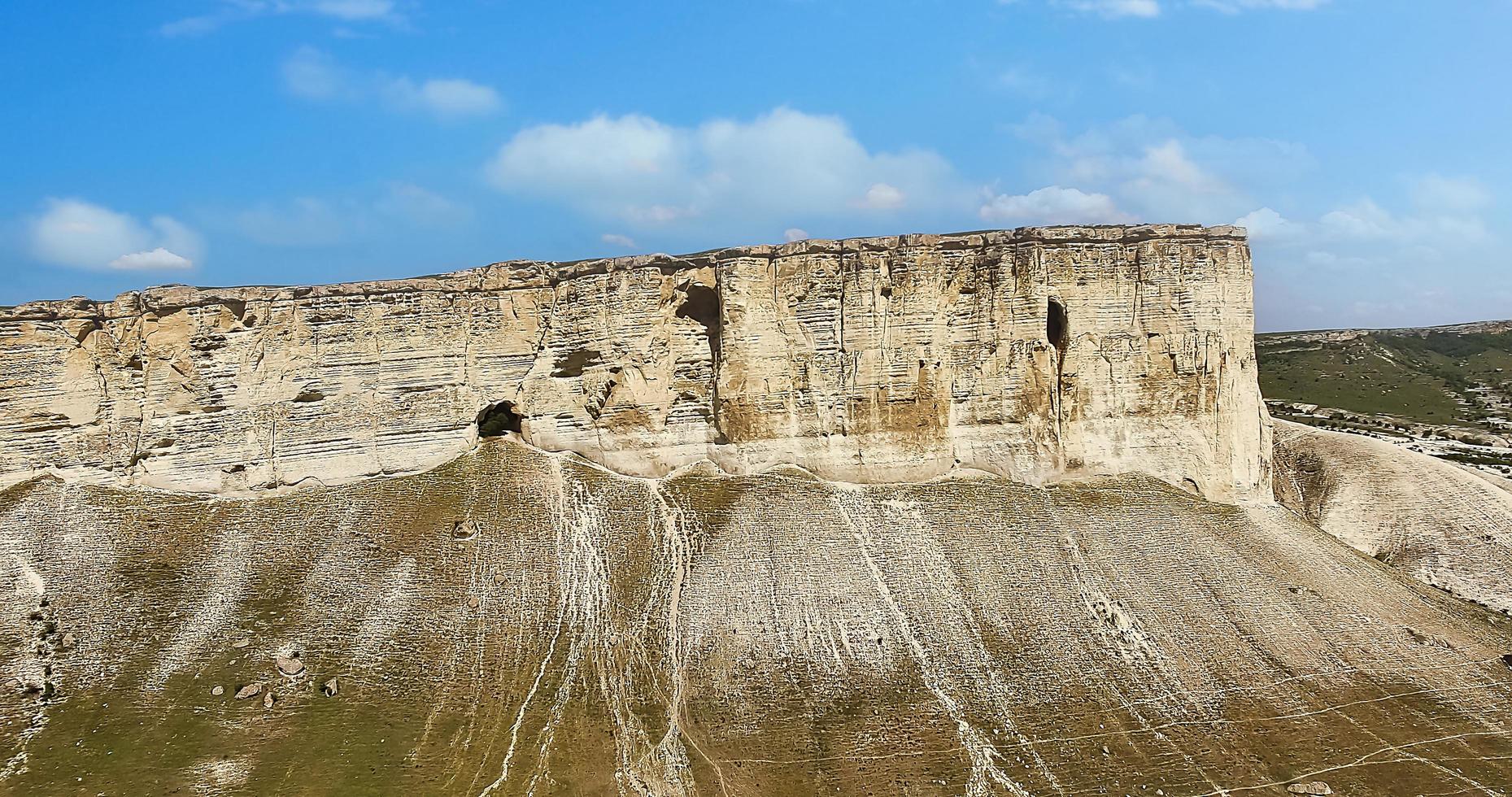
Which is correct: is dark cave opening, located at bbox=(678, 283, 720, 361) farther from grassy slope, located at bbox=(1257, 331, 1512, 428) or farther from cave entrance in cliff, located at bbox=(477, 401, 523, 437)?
grassy slope, located at bbox=(1257, 331, 1512, 428)

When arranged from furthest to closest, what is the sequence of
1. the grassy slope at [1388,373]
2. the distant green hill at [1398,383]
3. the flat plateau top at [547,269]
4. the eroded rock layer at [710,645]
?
the grassy slope at [1388,373] < the distant green hill at [1398,383] < the flat plateau top at [547,269] < the eroded rock layer at [710,645]

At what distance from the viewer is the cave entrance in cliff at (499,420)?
28984mm

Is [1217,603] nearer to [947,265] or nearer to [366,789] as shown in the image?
[947,265]

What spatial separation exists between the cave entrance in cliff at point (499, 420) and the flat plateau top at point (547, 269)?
414 cm

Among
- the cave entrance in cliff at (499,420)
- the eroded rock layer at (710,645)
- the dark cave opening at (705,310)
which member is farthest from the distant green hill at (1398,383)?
the cave entrance in cliff at (499,420)

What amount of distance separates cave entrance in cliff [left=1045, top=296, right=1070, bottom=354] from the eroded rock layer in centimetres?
557

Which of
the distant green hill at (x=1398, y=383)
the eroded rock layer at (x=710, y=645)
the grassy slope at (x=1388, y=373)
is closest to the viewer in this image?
the eroded rock layer at (x=710, y=645)

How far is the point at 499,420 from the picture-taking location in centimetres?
3231

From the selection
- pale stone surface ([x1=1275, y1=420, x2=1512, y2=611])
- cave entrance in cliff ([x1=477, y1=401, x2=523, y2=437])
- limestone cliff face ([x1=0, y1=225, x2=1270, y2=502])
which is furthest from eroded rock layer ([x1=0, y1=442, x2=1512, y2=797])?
pale stone surface ([x1=1275, y1=420, x2=1512, y2=611])

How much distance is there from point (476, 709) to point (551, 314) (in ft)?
44.1

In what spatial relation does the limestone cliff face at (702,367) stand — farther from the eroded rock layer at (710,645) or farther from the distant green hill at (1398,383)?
the distant green hill at (1398,383)

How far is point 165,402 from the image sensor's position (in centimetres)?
2714

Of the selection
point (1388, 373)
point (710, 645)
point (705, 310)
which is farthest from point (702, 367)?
point (1388, 373)

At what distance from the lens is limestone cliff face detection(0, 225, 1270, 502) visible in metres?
27.0
